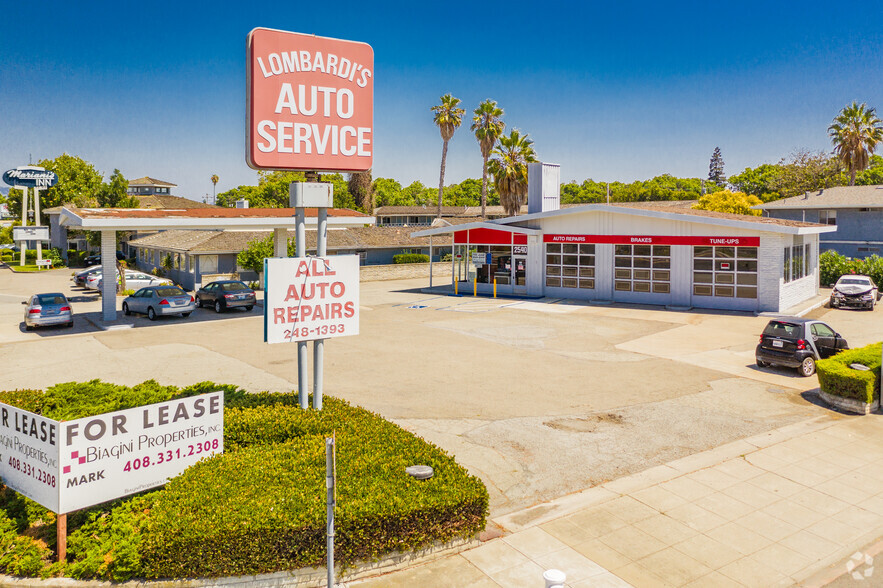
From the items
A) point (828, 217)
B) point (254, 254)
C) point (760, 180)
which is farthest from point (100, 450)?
point (760, 180)

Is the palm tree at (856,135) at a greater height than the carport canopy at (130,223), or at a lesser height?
greater

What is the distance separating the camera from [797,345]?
17.2 meters

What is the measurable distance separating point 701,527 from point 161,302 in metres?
24.7

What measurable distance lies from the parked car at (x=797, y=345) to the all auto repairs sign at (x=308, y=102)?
12653mm

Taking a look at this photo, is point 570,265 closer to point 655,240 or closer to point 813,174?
point 655,240

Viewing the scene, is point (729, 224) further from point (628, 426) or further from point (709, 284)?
point (628, 426)

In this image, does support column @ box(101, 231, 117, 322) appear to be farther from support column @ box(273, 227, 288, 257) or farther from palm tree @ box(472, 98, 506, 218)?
palm tree @ box(472, 98, 506, 218)

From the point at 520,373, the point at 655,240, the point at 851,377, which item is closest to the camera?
the point at 851,377

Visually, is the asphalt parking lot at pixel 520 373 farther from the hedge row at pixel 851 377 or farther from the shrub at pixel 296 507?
the shrub at pixel 296 507

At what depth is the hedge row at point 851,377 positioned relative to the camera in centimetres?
1392

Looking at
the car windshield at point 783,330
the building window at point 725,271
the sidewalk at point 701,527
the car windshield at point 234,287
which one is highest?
the building window at point 725,271

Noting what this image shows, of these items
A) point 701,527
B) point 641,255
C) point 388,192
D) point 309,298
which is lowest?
point 701,527

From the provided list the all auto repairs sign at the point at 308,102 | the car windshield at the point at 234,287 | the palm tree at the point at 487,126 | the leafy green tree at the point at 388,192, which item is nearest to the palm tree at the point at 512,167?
the palm tree at the point at 487,126

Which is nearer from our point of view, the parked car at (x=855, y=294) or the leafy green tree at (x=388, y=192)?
the parked car at (x=855, y=294)
